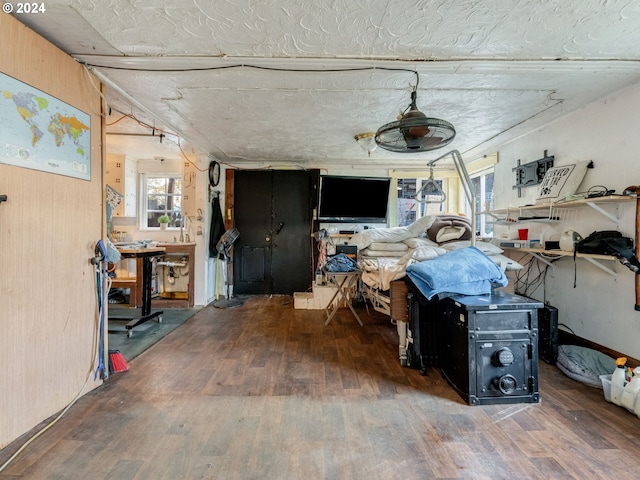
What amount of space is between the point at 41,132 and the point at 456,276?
2.81 meters

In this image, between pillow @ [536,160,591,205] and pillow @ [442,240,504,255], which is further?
pillow @ [442,240,504,255]

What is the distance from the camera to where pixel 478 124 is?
3.38m

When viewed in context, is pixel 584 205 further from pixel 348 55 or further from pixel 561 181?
pixel 348 55

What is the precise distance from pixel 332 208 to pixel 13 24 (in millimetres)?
3921

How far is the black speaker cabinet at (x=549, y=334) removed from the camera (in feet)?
8.64

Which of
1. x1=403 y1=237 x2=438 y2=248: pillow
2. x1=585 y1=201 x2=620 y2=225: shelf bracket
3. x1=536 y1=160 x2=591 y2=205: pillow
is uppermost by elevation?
x1=536 y1=160 x2=591 y2=205: pillow

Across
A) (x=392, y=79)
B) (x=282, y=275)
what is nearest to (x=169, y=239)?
(x=282, y=275)

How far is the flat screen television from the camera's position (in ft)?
16.0

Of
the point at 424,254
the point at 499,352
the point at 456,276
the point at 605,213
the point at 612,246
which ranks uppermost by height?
the point at 605,213

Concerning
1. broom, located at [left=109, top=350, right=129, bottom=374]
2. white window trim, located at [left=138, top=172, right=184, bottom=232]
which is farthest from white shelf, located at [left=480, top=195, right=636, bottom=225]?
white window trim, located at [left=138, top=172, right=184, bottom=232]

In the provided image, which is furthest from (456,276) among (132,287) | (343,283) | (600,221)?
(132,287)

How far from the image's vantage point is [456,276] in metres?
2.23

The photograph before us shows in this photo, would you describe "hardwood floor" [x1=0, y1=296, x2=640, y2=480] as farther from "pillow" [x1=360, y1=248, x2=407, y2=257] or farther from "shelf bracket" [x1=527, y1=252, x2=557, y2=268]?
"pillow" [x1=360, y1=248, x2=407, y2=257]

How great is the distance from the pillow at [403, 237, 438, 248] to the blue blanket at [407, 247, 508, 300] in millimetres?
1306
